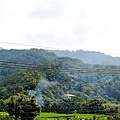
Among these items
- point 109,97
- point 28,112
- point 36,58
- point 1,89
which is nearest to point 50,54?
point 36,58

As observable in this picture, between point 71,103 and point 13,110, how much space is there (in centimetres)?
1259

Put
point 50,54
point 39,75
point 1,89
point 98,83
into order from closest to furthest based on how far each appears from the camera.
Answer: point 1,89
point 39,75
point 98,83
point 50,54

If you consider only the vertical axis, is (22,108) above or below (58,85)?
above

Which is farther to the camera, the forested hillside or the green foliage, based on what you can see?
the forested hillside

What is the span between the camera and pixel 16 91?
3225 centimetres

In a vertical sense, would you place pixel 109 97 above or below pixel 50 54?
below

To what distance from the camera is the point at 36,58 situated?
63.9 m

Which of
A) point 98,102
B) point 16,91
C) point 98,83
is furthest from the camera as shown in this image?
point 98,83

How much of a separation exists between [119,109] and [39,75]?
43.4 feet

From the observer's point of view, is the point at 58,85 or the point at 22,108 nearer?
the point at 22,108

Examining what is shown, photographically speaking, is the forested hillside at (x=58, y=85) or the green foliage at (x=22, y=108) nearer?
the green foliage at (x=22, y=108)

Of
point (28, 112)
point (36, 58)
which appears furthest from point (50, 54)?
point (28, 112)

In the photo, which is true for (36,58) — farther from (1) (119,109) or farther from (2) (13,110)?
(2) (13,110)

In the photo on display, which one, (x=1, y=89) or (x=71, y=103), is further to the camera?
(x=1, y=89)
